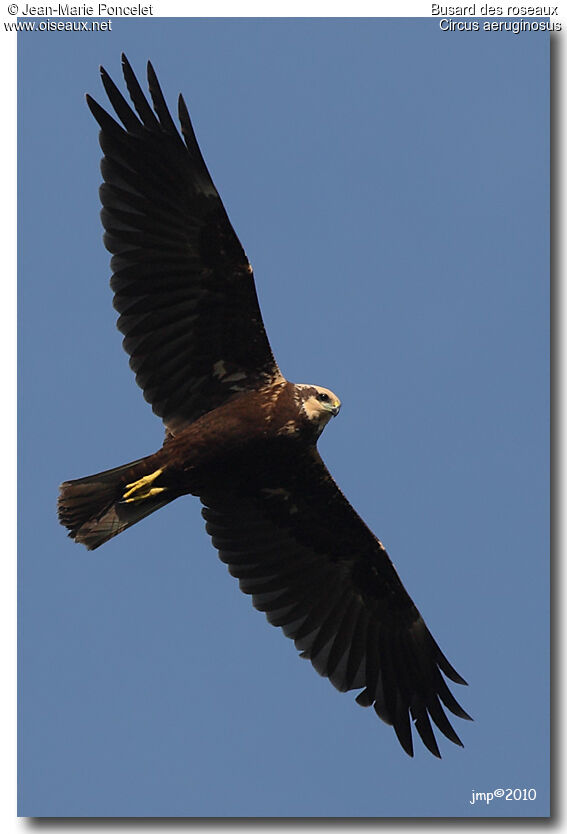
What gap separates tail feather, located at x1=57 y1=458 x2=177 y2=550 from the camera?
36.7ft

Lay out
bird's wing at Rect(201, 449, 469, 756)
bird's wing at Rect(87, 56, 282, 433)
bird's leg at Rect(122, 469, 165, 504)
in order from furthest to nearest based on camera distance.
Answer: bird's wing at Rect(201, 449, 469, 756)
bird's leg at Rect(122, 469, 165, 504)
bird's wing at Rect(87, 56, 282, 433)

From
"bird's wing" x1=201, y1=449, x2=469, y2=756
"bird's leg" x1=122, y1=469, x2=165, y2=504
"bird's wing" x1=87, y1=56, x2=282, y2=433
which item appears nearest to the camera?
"bird's wing" x1=87, y1=56, x2=282, y2=433

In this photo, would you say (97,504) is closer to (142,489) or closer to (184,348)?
(142,489)

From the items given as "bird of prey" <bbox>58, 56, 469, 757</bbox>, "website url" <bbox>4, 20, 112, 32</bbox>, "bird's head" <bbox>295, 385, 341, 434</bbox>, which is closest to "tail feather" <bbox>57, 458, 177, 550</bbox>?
"bird of prey" <bbox>58, 56, 469, 757</bbox>

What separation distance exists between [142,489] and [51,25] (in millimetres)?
3603

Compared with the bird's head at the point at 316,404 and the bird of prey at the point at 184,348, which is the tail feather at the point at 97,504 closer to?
the bird of prey at the point at 184,348

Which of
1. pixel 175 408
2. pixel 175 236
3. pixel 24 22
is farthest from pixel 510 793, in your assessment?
pixel 24 22

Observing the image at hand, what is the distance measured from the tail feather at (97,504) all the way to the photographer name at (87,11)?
3.36 m

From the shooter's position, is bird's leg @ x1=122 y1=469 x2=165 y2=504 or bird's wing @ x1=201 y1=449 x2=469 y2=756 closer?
bird's leg @ x1=122 y1=469 x2=165 y2=504

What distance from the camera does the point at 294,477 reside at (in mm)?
11719

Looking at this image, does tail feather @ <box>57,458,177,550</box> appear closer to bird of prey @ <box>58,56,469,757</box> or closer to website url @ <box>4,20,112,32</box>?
bird of prey @ <box>58,56,469,757</box>

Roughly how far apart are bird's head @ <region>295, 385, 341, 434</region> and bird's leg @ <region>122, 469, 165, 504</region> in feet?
3.89

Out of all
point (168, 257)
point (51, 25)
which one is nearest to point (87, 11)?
point (51, 25)

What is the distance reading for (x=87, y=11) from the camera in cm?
1119
